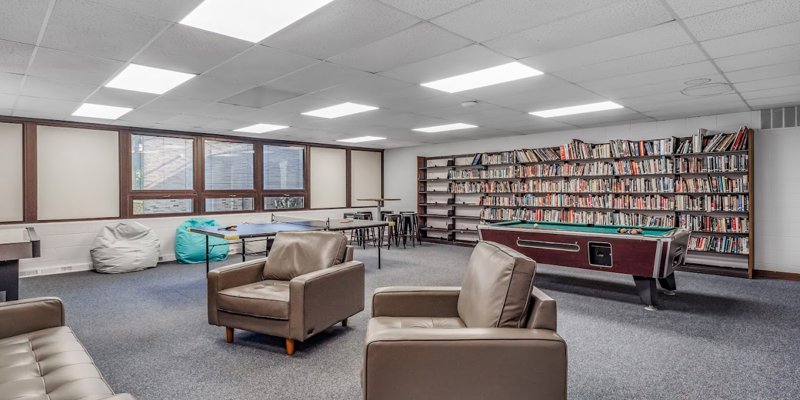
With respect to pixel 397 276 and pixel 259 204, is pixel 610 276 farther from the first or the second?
pixel 259 204

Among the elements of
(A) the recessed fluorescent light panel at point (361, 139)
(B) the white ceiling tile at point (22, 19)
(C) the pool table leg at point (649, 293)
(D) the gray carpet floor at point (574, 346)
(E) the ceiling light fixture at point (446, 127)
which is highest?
(A) the recessed fluorescent light panel at point (361, 139)

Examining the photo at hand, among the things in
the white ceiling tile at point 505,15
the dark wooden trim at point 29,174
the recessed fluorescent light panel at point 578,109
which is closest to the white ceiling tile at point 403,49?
the white ceiling tile at point 505,15

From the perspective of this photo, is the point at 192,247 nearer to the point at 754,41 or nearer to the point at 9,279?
the point at 9,279

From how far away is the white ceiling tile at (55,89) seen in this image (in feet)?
13.3

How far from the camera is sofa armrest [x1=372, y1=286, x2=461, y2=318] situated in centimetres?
255

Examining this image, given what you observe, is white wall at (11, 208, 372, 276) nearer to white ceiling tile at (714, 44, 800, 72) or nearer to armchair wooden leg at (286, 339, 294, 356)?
armchair wooden leg at (286, 339, 294, 356)

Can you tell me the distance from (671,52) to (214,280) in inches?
161

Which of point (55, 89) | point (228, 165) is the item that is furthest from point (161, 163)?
point (55, 89)

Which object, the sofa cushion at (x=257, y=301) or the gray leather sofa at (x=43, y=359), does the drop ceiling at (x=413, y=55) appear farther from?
the sofa cushion at (x=257, y=301)

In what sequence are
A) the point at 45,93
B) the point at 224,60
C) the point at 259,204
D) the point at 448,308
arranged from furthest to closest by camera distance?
1. the point at 259,204
2. the point at 45,93
3. the point at 224,60
4. the point at 448,308

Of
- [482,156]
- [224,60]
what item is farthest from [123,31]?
[482,156]

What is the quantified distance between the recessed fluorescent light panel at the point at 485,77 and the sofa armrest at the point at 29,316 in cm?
349

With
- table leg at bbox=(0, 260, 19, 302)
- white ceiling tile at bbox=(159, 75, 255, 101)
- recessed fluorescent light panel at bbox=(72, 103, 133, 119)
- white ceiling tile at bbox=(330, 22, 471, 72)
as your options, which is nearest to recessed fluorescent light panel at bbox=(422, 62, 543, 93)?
white ceiling tile at bbox=(330, 22, 471, 72)

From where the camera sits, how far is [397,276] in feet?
19.0
